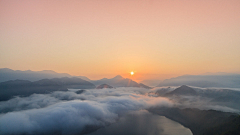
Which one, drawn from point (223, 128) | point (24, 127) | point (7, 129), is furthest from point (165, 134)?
point (7, 129)

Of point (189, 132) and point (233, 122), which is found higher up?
point (233, 122)

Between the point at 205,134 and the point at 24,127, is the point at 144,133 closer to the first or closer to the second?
the point at 205,134

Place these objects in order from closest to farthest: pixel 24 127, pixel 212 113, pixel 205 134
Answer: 1. pixel 205 134
2. pixel 212 113
3. pixel 24 127

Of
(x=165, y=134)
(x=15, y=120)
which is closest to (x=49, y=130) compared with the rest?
(x=15, y=120)

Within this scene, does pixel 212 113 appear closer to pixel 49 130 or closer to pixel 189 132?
pixel 189 132

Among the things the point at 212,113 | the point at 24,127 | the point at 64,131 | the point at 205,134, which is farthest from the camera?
the point at 64,131

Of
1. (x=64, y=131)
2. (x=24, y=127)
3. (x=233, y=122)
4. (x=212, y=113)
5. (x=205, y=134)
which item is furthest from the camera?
(x=64, y=131)

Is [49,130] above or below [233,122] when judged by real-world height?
below

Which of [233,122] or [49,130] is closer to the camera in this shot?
[233,122]

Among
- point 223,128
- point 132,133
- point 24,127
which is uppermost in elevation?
point 223,128
